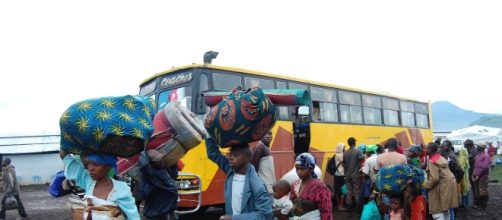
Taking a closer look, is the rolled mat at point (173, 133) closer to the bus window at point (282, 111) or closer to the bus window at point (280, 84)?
the bus window at point (282, 111)

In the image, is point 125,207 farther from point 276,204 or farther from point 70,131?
point 276,204

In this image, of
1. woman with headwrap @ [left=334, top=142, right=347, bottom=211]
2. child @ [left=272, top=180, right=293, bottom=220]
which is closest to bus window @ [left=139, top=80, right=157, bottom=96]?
woman with headwrap @ [left=334, top=142, right=347, bottom=211]

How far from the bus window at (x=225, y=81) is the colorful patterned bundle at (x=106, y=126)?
5801mm

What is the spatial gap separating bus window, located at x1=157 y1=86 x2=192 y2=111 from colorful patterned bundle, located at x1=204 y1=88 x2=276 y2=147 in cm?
517

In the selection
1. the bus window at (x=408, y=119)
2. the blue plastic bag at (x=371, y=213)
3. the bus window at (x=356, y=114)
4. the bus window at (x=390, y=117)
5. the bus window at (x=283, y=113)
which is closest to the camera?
the blue plastic bag at (x=371, y=213)

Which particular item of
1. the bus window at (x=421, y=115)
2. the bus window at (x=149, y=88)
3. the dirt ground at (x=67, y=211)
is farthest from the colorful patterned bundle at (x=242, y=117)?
the bus window at (x=421, y=115)

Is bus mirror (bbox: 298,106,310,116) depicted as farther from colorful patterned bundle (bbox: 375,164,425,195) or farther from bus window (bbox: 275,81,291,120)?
colorful patterned bundle (bbox: 375,164,425,195)

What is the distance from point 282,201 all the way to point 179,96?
16.1 feet

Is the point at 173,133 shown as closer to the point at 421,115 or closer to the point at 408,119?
the point at 408,119

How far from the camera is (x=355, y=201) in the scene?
10383mm

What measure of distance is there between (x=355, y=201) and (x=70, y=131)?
8.60 m

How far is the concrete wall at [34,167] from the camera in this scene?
24.5 m

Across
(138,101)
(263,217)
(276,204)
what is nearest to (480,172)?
(276,204)

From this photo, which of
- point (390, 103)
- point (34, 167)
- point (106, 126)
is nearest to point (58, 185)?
point (106, 126)
